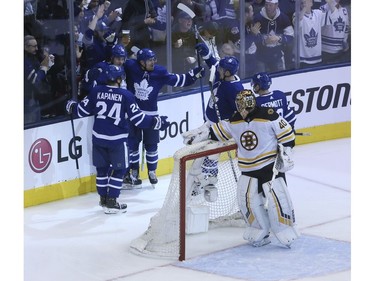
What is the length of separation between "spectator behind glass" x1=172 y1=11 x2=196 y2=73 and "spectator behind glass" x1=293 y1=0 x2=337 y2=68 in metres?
1.47

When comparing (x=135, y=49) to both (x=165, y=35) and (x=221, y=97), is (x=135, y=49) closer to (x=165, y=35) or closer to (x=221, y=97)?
(x=165, y=35)

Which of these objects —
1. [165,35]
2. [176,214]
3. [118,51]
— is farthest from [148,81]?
[176,214]

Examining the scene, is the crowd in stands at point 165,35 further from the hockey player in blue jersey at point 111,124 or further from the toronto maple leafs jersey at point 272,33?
the hockey player in blue jersey at point 111,124

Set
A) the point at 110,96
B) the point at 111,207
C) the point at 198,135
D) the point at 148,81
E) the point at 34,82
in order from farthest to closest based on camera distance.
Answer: the point at 148,81 < the point at 34,82 < the point at 111,207 < the point at 110,96 < the point at 198,135

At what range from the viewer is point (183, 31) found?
328 inches

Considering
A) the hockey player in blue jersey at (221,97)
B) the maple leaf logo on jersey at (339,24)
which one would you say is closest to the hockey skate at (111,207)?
the hockey player in blue jersey at (221,97)

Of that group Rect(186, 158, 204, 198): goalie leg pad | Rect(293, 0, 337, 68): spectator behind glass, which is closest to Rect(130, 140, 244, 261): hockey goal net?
Rect(186, 158, 204, 198): goalie leg pad

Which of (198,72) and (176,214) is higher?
(198,72)

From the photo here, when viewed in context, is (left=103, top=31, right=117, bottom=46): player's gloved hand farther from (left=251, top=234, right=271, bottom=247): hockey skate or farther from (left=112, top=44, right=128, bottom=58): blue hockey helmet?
(left=251, top=234, right=271, bottom=247): hockey skate

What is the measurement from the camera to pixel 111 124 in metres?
6.82

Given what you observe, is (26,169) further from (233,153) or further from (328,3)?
(328,3)

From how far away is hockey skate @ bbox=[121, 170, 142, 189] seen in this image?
7.79 m

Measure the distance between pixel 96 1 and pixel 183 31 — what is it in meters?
1.11

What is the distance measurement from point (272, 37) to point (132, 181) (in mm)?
2419
